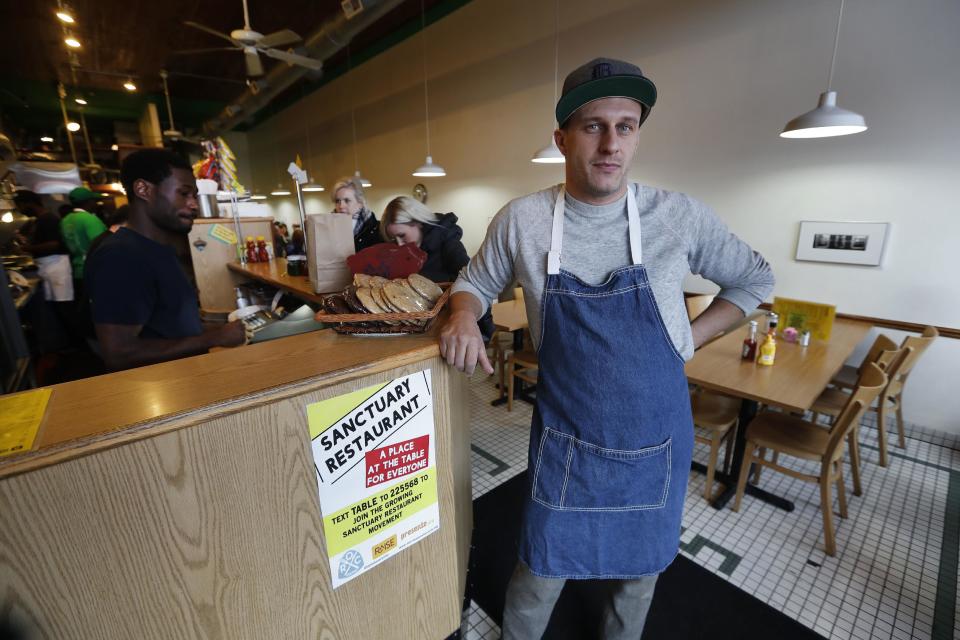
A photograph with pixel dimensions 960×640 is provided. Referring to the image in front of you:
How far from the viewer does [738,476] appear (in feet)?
8.55

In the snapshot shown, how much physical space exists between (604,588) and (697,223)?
66.3 inches

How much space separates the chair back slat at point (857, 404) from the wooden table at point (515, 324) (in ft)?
6.60

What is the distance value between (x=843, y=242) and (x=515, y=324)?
9.06ft

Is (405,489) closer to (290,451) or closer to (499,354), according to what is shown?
(290,451)

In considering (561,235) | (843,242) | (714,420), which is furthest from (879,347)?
(561,235)

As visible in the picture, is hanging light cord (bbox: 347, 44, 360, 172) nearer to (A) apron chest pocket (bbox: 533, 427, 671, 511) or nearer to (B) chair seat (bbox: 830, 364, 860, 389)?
(B) chair seat (bbox: 830, 364, 860, 389)

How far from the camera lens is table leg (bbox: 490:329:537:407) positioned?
12.6ft

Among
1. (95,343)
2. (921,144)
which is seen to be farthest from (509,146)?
(95,343)

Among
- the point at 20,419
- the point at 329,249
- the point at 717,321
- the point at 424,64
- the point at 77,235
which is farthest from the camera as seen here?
the point at 424,64

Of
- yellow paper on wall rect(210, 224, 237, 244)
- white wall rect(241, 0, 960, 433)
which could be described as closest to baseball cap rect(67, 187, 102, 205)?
yellow paper on wall rect(210, 224, 237, 244)

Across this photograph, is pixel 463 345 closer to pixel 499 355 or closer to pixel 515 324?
pixel 515 324

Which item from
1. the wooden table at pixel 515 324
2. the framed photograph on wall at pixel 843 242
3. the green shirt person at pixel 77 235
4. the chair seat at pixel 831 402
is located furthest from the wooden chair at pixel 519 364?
the green shirt person at pixel 77 235

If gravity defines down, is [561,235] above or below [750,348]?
above

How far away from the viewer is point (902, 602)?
1.88 m
